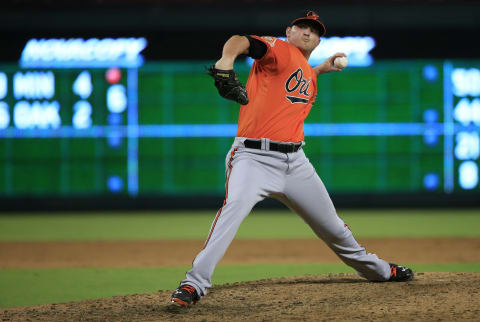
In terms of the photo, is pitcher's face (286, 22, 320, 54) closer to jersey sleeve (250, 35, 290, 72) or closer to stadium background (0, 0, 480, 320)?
Answer: jersey sleeve (250, 35, 290, 72)

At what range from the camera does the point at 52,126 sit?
44.9 ft

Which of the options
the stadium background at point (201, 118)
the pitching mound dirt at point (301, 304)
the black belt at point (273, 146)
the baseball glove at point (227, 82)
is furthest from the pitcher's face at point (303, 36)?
the stadium background at point (201, 118)

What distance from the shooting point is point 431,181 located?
13.8m

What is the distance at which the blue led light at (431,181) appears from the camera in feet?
45.1

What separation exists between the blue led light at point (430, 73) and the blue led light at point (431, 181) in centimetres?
179

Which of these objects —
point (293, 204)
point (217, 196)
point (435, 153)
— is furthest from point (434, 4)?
point (293, 204)

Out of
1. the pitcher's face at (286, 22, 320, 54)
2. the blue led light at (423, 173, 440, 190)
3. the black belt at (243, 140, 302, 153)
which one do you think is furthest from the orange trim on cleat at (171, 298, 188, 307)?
the blue led light at (423, 173, 440, 190)

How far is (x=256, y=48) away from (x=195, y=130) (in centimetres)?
937

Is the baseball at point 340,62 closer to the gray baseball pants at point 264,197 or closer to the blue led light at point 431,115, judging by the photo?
the gray baseball pants at point 264,197

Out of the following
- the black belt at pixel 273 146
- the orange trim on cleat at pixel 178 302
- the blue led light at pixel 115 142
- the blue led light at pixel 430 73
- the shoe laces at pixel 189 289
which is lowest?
the orange trim on cleat at pixel 178 302

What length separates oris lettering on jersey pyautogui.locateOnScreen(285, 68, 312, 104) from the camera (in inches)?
189

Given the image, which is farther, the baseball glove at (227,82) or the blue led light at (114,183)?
the blue led light at (114,183)

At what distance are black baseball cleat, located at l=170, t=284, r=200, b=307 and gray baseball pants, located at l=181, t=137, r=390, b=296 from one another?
3cm

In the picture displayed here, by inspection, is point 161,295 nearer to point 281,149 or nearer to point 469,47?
point 281,149
